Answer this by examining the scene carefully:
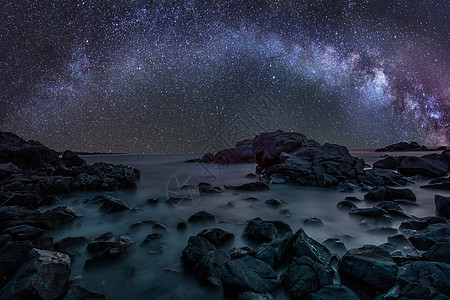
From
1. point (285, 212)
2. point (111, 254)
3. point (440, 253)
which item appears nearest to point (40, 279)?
point (111, 254)

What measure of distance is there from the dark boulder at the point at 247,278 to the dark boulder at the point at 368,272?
2.81 feet

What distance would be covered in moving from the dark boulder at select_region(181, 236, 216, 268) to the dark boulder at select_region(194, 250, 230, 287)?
17cm

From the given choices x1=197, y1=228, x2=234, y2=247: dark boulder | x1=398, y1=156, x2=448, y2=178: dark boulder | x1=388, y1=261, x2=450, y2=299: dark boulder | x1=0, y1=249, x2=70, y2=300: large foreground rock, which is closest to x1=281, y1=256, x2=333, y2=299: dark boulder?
x1=388, y1=261, x2=450, y2=299: dark boulder

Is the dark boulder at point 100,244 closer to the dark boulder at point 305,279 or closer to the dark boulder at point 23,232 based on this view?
the dark boulder at point 23,232

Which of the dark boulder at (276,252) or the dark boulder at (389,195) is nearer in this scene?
the dark boulder at (276,252)

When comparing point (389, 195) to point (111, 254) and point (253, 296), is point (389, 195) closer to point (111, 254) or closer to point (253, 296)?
point (253, 296)

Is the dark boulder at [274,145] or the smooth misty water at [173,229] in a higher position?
the dark boulder at [274,145]

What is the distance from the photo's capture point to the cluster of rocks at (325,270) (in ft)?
6.30

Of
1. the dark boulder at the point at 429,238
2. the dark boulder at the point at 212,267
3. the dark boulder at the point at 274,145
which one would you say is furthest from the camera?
the dark boulder at the point at 274,145

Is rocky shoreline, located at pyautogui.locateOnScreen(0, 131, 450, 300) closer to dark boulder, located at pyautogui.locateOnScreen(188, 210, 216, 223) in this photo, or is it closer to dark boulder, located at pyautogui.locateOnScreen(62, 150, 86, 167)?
dark boulder, located at pyautogui.locateOnScreen(188, 210, 216, 223)

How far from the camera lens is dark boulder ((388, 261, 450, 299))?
176 centimetres

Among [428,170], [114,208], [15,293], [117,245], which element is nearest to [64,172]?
[114,208]

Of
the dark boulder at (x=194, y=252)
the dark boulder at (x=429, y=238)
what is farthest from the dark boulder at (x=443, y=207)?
the dark boulder at (x=194, y=252)

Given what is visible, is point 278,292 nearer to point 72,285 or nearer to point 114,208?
point 72,285
